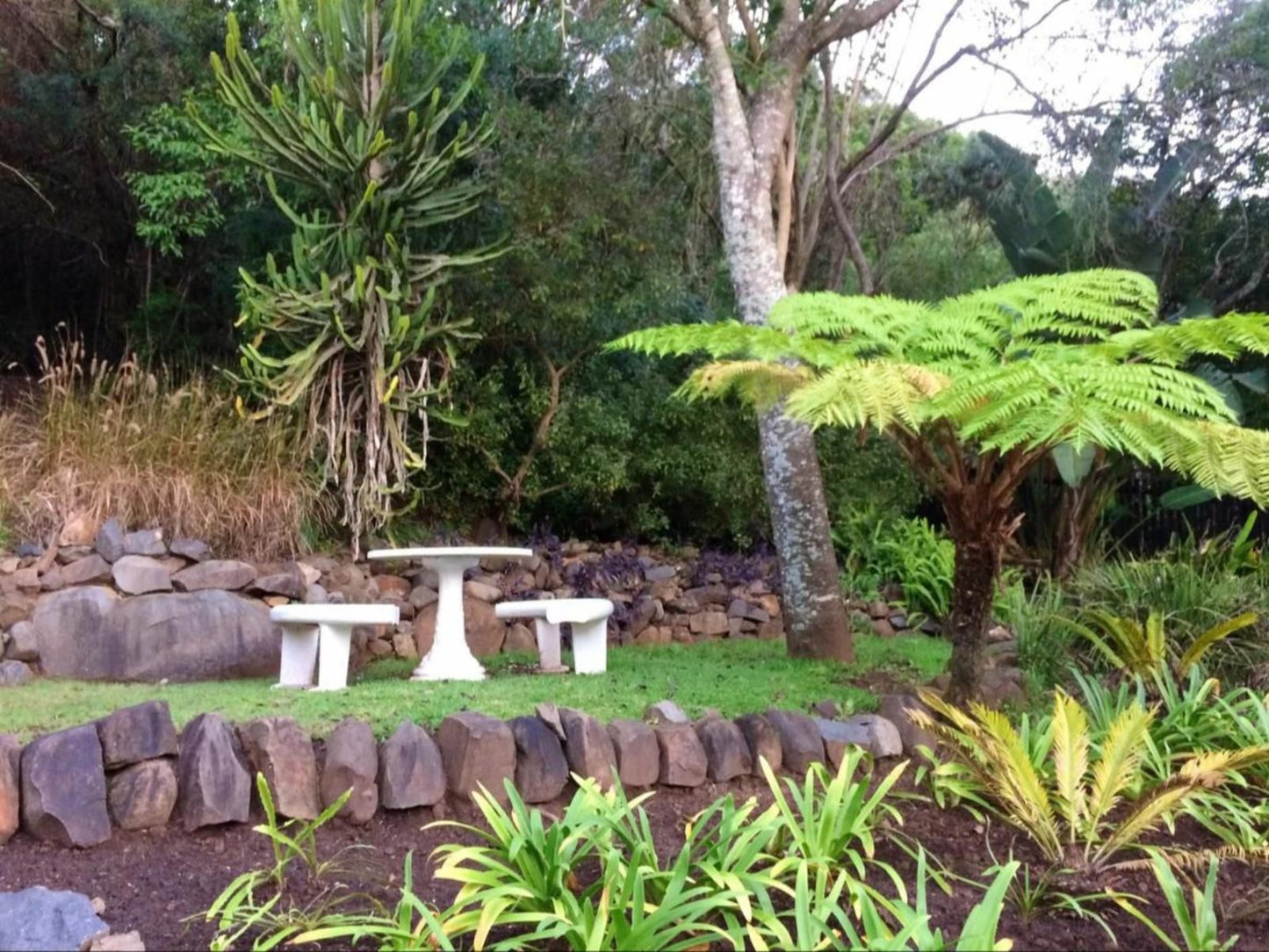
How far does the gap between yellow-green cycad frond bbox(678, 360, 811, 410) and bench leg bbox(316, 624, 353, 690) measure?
1.73m

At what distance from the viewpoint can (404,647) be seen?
5.79m

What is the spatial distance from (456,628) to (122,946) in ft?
8.99

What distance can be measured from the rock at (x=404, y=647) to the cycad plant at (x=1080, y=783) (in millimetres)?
3274

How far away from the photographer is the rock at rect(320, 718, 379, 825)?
303 cm

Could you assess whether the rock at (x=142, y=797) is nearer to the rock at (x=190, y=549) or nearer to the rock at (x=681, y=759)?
the rock at (x=681, y=759)

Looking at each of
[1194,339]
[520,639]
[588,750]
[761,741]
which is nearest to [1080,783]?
[761,741]

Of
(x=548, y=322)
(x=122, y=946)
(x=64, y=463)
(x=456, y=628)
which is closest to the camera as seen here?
(x=122, y=946)

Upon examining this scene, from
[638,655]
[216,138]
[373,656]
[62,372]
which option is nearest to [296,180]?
[216,138]

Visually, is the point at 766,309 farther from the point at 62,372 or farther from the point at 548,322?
the point at 62,372

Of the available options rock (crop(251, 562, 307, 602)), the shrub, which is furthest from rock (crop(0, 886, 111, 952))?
the shrub

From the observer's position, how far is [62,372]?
5844 mm

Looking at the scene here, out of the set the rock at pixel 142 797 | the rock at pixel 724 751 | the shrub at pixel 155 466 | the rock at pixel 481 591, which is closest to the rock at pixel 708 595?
the rock at pixel 481 591

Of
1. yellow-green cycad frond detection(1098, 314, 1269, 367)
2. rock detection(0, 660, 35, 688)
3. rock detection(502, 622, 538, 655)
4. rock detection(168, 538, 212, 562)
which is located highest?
yellow-green cycad frond detection(1098, 314, 1269, 367)

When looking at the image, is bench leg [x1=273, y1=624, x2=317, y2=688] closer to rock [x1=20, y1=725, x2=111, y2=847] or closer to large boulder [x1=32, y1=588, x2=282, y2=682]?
large boulder [x1=32, y1=588, x2=282, y2=682]
